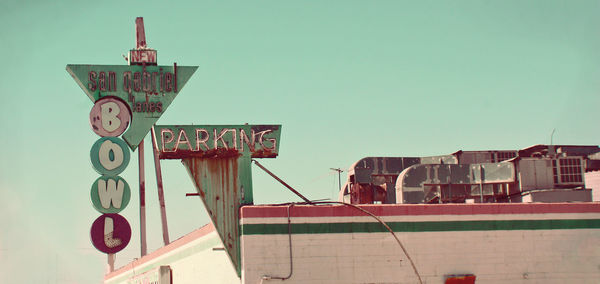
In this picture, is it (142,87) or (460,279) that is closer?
(460,279)

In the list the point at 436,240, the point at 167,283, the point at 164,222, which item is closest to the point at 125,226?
the point at 164,222

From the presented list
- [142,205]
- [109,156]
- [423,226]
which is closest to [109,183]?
[109,156]

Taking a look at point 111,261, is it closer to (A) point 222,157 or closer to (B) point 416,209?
(A) point 222,157

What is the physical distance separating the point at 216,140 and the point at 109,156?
55.6ft

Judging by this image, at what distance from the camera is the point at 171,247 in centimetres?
3300

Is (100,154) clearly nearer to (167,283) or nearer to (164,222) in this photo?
(164,222)

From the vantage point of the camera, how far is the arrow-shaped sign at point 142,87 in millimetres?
37156

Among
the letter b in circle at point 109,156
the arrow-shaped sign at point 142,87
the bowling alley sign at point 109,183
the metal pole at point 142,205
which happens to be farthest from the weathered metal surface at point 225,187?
the metal pole at point 142,205

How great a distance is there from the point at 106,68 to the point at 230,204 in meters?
15.2

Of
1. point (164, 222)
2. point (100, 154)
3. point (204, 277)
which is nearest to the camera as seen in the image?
point (204, 277)

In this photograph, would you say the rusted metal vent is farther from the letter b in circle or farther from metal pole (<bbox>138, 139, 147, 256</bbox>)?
metal pole (<bbox>138, 139, 147, 256</bbox>)

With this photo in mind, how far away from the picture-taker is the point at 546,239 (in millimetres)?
24453

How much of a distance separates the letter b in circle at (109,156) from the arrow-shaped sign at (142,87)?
1.21 metres

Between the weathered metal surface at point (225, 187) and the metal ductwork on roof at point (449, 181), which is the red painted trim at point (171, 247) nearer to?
the weathered metal surface at point (225, 187)
